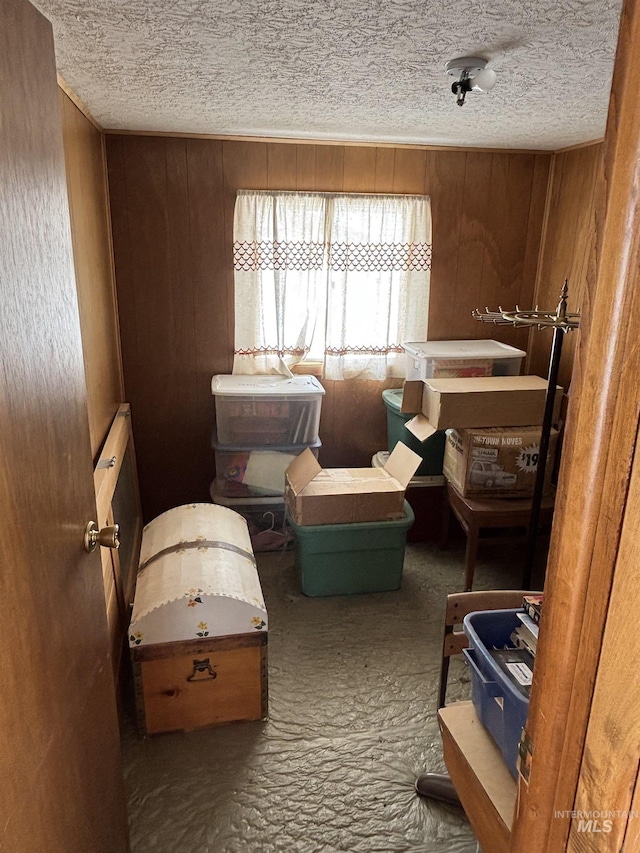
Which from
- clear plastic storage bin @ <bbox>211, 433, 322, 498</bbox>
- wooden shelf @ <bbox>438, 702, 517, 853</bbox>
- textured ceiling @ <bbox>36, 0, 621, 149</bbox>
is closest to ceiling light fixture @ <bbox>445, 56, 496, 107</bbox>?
textured ceiling @ <bbox>36, 0, 621, 149</bbox>

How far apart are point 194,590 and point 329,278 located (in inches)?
72.6

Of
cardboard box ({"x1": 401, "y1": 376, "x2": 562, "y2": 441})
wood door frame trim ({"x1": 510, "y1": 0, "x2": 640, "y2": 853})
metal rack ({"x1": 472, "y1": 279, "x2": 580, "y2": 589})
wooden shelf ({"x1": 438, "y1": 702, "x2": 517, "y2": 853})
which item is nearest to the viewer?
wood door frame trim ({"x1": 510, "y1": 0, "x2": 640, "y2": 853})

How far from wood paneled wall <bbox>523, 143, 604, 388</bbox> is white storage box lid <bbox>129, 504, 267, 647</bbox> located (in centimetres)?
194

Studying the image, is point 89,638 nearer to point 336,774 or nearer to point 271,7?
point 336,774

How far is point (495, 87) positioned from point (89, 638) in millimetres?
1994

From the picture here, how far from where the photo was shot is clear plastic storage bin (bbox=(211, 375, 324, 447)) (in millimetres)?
3012

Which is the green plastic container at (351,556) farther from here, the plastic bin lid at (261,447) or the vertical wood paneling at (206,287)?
the vertical wood paneling at (206,287)

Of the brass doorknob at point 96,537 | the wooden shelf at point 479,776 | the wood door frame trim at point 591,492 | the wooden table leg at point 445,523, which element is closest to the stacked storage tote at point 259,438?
the wooden table leg at point 445,523

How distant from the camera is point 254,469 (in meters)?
3.10

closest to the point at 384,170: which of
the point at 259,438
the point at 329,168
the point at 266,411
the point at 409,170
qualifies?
the point at 409,170

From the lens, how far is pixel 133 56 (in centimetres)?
170

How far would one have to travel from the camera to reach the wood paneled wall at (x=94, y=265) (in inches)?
83.4

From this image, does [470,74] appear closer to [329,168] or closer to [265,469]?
[329,168]
